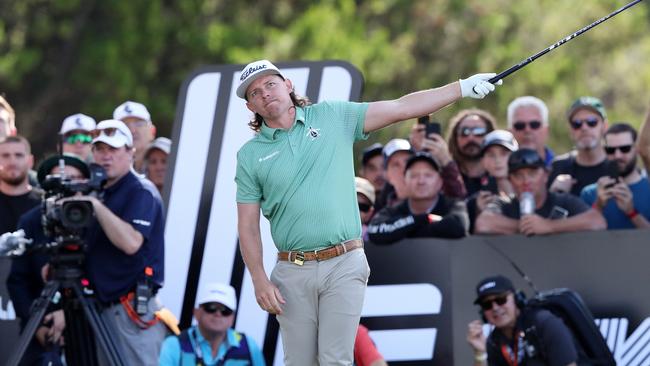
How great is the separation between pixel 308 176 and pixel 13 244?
2722 mm

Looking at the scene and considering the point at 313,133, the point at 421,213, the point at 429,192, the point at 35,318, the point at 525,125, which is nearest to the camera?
the point at 313,133

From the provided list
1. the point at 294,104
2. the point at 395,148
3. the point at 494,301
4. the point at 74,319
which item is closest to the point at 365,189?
the point at 395,148

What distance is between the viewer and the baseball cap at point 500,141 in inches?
427

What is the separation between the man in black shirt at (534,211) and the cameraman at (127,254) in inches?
88.4

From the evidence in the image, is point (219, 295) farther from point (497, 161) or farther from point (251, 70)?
point (251, 70)

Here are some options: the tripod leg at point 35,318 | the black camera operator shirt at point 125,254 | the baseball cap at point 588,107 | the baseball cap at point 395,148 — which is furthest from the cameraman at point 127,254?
the baseball cap at point 588,107

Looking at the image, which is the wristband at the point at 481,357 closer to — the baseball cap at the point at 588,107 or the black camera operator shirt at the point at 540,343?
the black camera operator shirt at the point at 540,343

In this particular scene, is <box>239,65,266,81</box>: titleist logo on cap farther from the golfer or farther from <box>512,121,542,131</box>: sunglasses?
<box>512,121,542,131</box>: sunglasses

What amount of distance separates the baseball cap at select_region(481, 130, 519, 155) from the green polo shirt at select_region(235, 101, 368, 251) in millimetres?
3054

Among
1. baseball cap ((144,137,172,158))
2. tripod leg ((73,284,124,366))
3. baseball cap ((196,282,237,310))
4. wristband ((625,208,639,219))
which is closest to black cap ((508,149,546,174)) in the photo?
wristband ((625,208,639,219))

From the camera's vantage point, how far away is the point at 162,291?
11.0 metres

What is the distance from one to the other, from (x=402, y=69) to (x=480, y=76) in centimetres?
1627

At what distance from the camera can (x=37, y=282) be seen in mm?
10422

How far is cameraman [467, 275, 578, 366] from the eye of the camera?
373 inches
